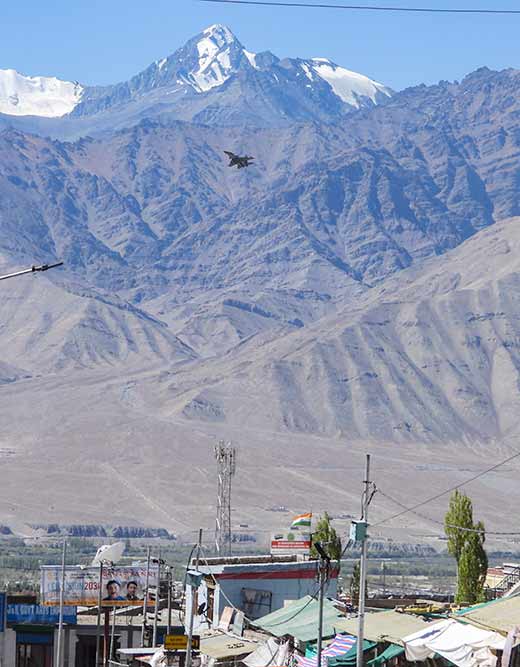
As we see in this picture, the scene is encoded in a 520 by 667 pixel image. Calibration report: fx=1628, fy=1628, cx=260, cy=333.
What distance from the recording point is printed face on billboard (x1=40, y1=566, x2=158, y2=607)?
3051 inches

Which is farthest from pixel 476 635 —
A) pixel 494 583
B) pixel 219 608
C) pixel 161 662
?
pixel 494 583

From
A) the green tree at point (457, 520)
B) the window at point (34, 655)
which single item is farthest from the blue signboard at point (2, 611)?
the green tree at point (457, 520)

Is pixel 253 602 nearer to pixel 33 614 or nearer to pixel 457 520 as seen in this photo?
pixel 33 614

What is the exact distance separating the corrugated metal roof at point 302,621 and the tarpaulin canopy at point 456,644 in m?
8.34

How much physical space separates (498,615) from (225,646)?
16057 mm

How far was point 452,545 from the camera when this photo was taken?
10362cm

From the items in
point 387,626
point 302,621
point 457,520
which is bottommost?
point 387,626

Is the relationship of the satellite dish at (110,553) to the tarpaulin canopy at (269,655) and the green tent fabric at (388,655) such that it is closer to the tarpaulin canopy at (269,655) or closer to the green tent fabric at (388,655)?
the tarpaulin canopy at (269,655)

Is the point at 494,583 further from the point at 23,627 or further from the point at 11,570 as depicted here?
the point at 11,570

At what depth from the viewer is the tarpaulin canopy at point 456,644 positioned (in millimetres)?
45969

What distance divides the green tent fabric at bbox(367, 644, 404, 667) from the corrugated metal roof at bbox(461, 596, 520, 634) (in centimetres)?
263

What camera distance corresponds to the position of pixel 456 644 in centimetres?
4697

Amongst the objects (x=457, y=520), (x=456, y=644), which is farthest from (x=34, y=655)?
(x=457, y=520)

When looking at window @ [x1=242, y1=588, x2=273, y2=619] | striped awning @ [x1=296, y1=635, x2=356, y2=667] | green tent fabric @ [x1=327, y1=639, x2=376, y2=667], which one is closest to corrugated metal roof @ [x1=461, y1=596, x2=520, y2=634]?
green tent fabric @ [x1=327, y1=639, x2=376, y2=667]
